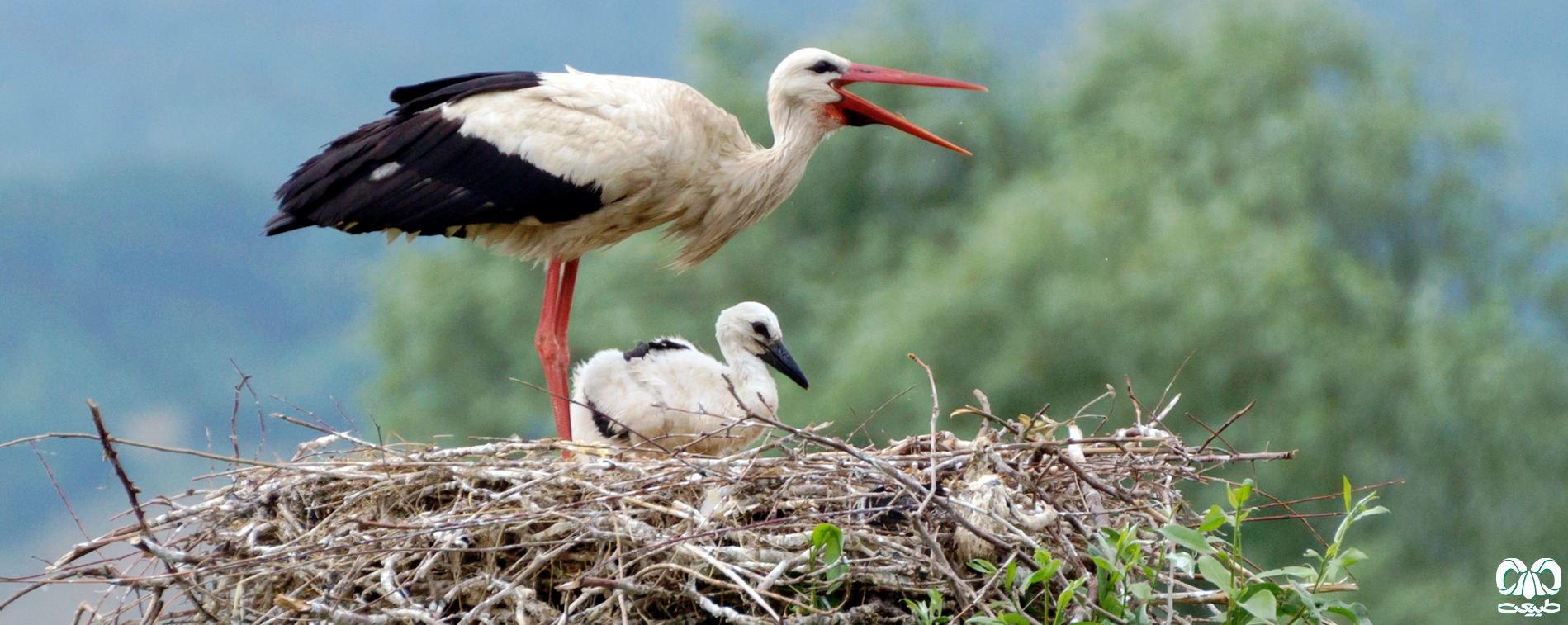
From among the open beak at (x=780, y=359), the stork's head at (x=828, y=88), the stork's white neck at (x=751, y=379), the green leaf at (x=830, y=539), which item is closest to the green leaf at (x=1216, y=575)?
the green leaf at (x=830, y=539)

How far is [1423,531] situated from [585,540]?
1235cm

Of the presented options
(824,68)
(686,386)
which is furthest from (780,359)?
(824,68)

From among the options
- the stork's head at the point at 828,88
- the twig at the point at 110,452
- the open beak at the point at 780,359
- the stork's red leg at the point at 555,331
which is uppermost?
the stork's head at the point at 828,88

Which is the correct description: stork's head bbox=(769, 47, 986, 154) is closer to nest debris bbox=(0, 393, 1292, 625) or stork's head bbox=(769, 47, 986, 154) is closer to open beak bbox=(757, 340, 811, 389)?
open beak bbox=(757, 340, 811, 389)

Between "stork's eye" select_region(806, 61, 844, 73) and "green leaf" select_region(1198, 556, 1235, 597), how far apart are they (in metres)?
2.78

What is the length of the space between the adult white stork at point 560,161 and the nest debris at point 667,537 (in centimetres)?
135

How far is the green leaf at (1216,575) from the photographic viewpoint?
3.07 metres

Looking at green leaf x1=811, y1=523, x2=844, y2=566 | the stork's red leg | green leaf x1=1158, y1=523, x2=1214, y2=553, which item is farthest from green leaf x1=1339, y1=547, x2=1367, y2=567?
the stork's red leg

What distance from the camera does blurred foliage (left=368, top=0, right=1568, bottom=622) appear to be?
13.6 meters

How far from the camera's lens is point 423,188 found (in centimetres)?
504

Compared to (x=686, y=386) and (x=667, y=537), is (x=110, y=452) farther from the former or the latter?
(x=686, y=386)

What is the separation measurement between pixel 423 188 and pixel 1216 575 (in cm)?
308

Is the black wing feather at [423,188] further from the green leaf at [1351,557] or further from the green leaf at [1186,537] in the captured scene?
the green leaf at [1351,557]

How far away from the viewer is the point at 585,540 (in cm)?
352
